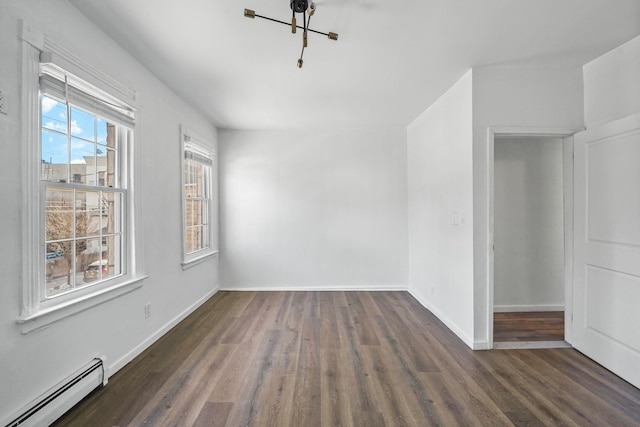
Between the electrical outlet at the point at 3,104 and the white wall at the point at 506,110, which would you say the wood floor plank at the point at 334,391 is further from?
the electrical outlet at the point at 3,104

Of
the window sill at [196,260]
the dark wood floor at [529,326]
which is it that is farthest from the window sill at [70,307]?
the dark wood floor at [529,326]

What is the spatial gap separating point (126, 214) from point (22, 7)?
1479 millimetres

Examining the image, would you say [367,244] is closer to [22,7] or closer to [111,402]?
[111,402]

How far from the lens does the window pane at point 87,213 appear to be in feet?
6.95

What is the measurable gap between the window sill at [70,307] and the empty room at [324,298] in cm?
1

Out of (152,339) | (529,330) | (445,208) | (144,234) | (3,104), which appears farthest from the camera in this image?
(445,208)

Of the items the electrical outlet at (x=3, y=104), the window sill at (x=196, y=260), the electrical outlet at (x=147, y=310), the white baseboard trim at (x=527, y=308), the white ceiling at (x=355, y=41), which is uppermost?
the white ceiling at (x=355, y=41)

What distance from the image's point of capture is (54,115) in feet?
6.26

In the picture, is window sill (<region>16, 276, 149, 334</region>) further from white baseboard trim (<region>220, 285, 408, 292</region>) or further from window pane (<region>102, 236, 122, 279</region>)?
white baseboard trim (<region>220, 285, 408, 292</region>)

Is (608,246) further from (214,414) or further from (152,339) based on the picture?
(152,339)

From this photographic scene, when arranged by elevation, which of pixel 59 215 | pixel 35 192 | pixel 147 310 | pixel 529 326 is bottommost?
pixel 529 326

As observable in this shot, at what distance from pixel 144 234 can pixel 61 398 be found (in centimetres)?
134

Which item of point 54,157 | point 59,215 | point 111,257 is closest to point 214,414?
point 111,257

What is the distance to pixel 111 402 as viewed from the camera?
77.8 inches
